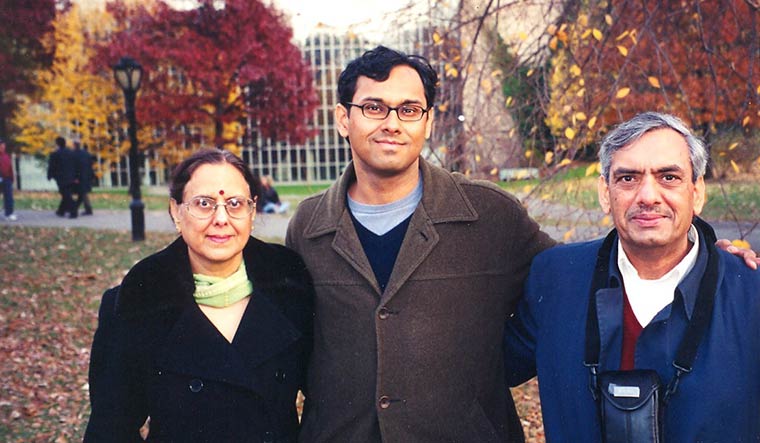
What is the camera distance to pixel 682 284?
2.40m

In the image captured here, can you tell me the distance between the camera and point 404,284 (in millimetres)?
2926

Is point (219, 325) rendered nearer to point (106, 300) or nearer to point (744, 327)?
point (106, 300)

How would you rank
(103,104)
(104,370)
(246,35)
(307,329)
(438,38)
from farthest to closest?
(103,104) → (246,35) → (438,38) → (307,329) → (104,370)

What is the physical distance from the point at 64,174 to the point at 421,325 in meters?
16.5

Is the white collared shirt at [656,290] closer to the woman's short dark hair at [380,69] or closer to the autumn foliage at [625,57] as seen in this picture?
the woman's short dark hair at [380,69]

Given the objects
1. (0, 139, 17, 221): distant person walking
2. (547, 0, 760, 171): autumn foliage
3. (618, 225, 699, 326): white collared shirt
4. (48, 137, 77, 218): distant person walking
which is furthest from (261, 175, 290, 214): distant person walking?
(618, 225, 699, 326): white collared shirt

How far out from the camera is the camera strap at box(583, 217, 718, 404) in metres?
2.29

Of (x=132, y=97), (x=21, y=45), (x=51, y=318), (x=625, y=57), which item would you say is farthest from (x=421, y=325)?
(x=21, y=45)

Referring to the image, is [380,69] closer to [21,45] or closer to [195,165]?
[195,165]

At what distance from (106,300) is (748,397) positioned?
219 centimetres

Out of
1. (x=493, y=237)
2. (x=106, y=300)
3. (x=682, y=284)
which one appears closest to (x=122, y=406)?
(x=106, y=300)

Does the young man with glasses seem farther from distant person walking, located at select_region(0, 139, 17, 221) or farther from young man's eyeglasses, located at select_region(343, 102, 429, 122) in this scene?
distant person walking, located at select_region(0, 139, 17, 221)

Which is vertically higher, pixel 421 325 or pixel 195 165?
pixel 195 165

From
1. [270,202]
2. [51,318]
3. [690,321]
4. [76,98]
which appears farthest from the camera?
[76,98]
